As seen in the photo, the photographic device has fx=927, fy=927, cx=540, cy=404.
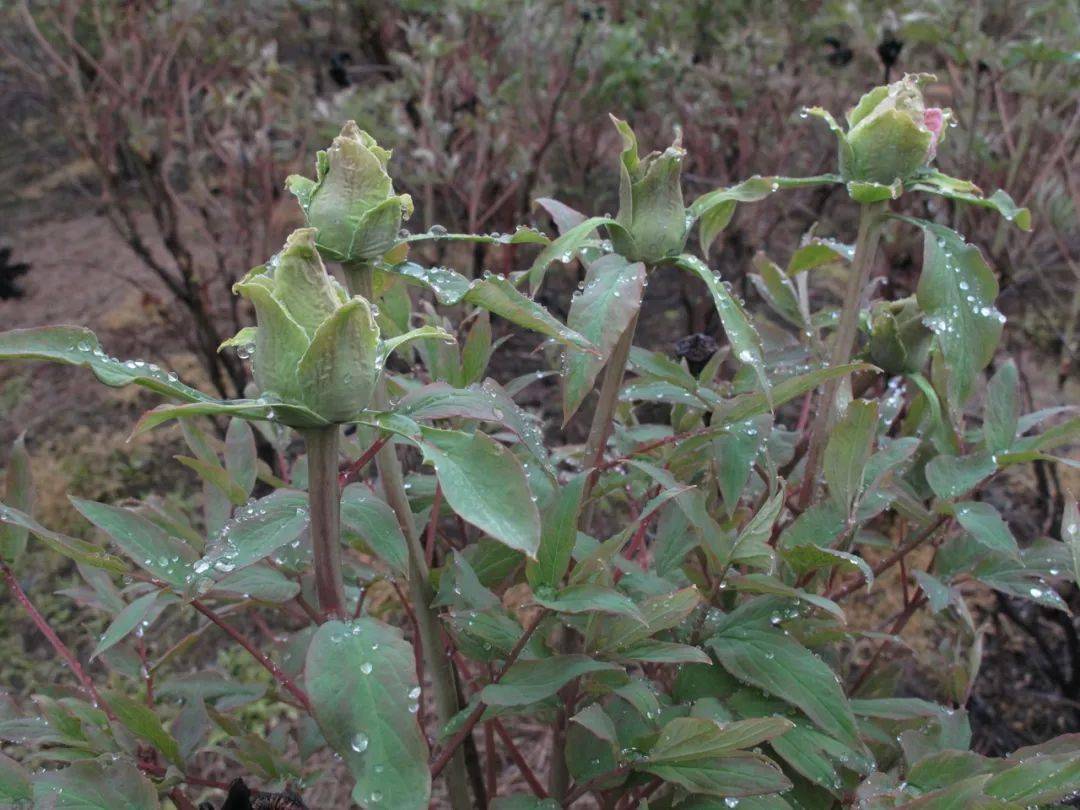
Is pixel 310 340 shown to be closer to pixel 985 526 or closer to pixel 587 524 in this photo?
pixel 587 524

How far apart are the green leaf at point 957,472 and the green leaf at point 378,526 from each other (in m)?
0.45

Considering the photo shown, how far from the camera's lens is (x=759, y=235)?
9.02 feet

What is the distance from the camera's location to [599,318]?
64 centimetres

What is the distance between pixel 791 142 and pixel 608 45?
73cm

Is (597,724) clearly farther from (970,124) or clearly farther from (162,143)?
(162,143)

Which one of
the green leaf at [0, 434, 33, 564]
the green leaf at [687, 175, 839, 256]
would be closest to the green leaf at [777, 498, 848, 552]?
the green leaf at [687, 175, 839, 256]

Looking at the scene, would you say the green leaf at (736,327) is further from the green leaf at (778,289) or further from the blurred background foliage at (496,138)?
the blurred background foliage at (496,138)

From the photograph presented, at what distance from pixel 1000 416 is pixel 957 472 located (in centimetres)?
7

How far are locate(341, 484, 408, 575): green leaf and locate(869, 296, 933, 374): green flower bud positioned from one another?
459 mm

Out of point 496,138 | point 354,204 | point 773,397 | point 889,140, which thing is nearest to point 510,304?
point 354,204

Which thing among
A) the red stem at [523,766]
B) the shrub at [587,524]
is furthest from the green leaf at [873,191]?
the red stem at [523,766]

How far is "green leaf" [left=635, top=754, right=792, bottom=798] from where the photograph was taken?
632 millimetres

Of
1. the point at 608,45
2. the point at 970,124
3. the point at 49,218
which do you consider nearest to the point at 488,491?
the point at 970,124

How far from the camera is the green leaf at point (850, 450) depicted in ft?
2.32
